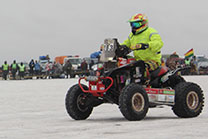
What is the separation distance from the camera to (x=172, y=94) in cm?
1091

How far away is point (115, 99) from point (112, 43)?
3.55ft

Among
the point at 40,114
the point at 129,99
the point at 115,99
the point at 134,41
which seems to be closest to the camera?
the point at 129,99

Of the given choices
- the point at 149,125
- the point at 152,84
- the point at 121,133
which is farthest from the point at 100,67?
the point at 121,133

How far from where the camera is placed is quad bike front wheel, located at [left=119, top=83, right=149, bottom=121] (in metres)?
9.78

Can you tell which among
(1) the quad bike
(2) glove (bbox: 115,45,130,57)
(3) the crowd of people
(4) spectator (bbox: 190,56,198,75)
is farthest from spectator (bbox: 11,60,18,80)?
→ (2) glove (bbox: 115,45,130,57)

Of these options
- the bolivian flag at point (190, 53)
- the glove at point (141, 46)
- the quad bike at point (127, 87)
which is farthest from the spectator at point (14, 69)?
the glove at point (141, 46)

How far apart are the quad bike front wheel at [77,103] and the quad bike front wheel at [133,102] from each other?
4.18 feet

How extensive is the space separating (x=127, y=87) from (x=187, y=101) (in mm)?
1667

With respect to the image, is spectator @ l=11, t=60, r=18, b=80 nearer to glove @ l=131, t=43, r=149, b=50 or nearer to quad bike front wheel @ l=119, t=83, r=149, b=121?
glove @ l=131, t=43, r=149, b=50

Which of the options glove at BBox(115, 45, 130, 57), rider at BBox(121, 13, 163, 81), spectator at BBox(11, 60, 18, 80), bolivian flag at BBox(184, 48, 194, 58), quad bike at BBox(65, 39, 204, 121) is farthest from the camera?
bolivian flag at BBox(184, 48, 194, 58)

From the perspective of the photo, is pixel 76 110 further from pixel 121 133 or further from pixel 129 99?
pixel 121 133

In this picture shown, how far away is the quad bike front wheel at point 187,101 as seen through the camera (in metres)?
10.9

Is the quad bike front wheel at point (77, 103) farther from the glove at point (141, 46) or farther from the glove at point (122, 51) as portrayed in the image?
the glove at point (141, 46)

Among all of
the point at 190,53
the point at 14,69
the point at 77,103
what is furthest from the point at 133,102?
the point at 190,53
